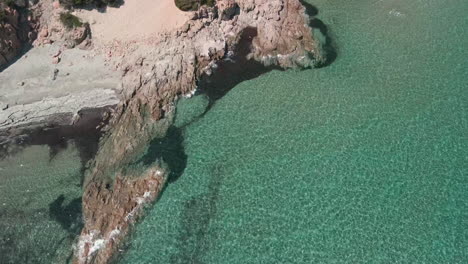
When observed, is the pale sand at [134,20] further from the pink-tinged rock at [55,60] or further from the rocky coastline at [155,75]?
the pink-tinged rock at [55,60]

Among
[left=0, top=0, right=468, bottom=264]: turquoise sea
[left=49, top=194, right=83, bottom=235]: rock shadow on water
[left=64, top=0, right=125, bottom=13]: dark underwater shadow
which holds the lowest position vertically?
[left=49, top=194, right=83, bottom=235]: rock shadow on water

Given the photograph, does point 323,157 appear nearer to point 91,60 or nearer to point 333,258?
point 333,258

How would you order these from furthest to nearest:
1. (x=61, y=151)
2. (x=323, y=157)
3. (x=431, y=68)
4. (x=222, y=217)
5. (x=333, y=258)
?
1. (x=431, y=68)
2. (x=61, y=151)
3. (x=323, y=157)
4. (x=222, y=217)
5. (x=333, y=258)

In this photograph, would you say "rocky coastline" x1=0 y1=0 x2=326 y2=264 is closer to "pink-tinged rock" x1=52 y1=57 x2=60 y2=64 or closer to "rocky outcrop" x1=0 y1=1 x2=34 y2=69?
"rocky outcrop" x1=0 y1=1 x2=34 y2=69

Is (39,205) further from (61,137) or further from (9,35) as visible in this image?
(9,35)

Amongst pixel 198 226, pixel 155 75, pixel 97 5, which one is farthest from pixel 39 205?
pixel 97 5

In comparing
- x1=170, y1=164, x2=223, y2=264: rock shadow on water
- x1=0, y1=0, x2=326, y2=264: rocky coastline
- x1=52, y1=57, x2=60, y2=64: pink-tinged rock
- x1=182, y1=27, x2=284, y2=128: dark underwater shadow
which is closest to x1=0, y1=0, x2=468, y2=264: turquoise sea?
x1=170, y1=164, x2=223, y2=264: rock shadow on water

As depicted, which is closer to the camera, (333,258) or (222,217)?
(333,258)

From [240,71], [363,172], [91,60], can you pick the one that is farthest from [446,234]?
[91,60]
